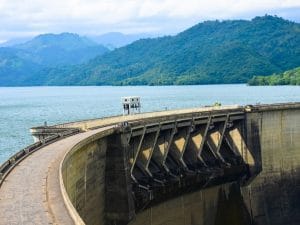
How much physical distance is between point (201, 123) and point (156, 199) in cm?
1238

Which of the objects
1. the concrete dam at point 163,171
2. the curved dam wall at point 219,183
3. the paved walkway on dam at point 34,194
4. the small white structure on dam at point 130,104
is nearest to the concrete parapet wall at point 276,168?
the curved dam wall at point 219,183

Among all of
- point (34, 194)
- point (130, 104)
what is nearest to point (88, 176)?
point (34, 194)

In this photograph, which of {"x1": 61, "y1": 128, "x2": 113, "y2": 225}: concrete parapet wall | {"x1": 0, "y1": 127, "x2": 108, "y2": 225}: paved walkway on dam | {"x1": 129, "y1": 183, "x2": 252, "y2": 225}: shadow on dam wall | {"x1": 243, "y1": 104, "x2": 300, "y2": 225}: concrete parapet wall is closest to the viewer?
{"x1": 0, "y1": 127, "x2": 108, "y2": 225}: paved walkway on dam

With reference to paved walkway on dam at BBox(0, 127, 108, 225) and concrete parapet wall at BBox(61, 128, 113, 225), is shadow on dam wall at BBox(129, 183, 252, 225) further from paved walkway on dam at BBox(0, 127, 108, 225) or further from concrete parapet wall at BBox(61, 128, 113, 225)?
paved walkway on dam at BBox(0, 127, 108, 225)

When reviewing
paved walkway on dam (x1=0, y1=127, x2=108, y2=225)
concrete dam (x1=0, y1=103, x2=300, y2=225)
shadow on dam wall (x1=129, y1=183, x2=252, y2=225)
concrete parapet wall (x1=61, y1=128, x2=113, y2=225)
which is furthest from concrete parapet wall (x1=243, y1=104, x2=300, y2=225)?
paved walkway on dam (x1=0, y1=127, x2=108, y2=225)

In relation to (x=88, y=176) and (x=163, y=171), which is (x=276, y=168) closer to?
(x=163, y=171)

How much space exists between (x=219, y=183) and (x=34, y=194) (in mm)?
32978

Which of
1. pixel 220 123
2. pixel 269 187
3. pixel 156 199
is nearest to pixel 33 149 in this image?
pixel 156 199

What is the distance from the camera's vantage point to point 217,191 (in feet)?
180

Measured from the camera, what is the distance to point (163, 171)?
48.9 meters

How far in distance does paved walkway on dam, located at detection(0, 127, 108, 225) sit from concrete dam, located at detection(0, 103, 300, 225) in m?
0.05

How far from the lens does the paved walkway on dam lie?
68.9ft

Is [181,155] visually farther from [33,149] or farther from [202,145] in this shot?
[33,149]

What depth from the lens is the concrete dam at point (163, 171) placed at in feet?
92.0
